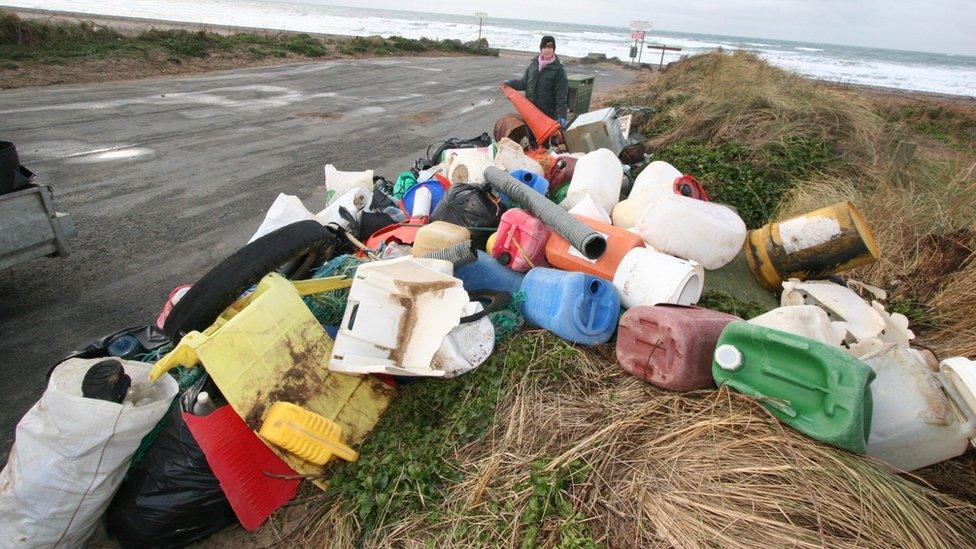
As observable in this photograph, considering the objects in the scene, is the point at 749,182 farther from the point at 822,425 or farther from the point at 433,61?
the point at 433,61

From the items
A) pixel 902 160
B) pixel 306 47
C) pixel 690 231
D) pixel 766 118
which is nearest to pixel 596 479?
pixel 690 231

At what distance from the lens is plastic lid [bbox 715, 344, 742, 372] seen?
72.8 inches

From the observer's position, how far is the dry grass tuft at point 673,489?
1497 millimetres

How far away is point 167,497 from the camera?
1.89 m

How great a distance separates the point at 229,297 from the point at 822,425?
8.50 ft

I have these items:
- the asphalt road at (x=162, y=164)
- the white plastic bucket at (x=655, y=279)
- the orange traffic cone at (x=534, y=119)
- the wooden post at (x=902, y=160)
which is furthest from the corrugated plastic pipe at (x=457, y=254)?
the wooden post at (x=902, y=160)

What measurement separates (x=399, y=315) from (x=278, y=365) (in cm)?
64

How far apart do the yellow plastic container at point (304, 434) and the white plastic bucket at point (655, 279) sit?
1.71 metres

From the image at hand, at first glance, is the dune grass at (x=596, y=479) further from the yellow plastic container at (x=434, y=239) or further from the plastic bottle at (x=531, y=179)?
the plastic bottle at (x=531, y=179)

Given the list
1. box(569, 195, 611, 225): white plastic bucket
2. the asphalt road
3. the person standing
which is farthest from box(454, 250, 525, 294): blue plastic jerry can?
the person standing

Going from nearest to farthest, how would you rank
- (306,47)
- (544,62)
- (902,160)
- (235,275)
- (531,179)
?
1. (235,275)
2. (531,179)
3. (902,160)
4. (544,62)
5. (306,47)

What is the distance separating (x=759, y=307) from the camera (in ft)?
9.97

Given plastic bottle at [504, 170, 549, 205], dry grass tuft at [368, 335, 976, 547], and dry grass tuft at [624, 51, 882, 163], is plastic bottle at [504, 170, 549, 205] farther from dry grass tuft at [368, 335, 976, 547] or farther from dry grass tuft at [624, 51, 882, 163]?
dry grass tuft at [624, 51, 882, 163]

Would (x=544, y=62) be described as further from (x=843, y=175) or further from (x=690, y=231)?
(x=690, y=231)
